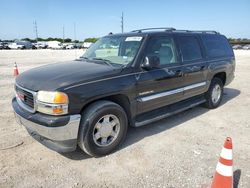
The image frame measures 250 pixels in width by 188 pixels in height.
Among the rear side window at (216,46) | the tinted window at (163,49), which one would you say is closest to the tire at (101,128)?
the tinted window at (163,49)

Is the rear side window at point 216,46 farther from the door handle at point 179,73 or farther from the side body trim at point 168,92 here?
the door handle at point 179,73

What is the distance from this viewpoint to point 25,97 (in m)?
3.50

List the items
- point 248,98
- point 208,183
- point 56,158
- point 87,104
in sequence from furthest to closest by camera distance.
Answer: point 248,98, point 56,158, point 87,104, point 208,183

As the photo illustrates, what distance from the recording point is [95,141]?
3.50 meters

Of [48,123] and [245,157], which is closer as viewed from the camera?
[48,123]

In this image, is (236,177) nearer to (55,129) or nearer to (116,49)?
(55,129)

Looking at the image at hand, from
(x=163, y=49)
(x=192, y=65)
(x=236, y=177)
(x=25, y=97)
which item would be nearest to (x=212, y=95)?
(x=192, y=65)

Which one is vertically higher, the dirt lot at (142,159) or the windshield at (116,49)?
the windshield at (116,49)

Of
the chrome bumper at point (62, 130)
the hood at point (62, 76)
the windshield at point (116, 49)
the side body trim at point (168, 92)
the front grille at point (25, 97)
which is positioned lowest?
the chrome bumper at point (62, 130)

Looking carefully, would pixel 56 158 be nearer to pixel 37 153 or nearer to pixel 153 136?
pixel 37 153

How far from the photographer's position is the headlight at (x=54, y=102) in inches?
119

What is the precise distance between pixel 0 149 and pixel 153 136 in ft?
8.75

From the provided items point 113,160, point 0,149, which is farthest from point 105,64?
point 0,149

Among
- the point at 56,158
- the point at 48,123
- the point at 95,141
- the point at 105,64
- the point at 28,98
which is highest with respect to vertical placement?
the point at 105,64
